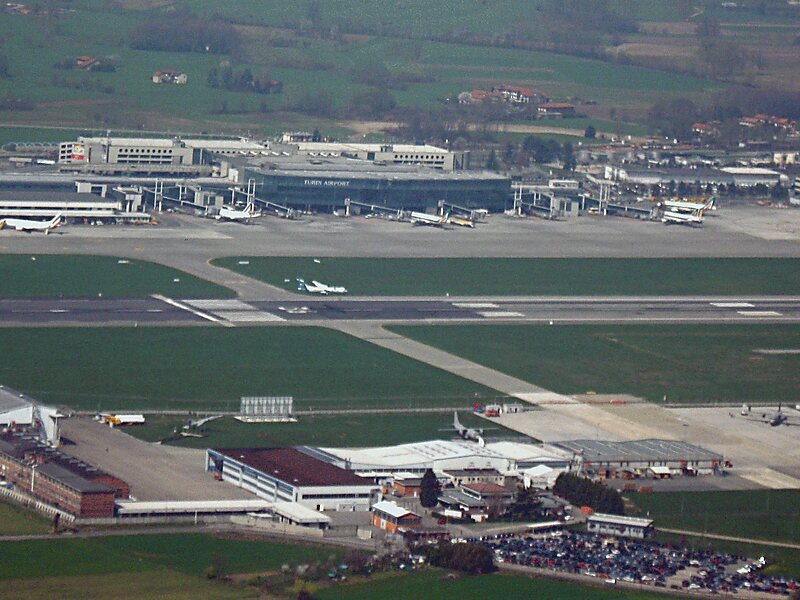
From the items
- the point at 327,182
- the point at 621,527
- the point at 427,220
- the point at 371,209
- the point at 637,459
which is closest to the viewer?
the point at 621,527

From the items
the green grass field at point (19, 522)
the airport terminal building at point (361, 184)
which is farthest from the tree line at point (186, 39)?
the green grass field at point (19, 522)

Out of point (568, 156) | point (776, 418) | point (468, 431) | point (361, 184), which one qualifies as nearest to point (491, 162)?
point (568, 156)

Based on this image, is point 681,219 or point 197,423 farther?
point 681,219

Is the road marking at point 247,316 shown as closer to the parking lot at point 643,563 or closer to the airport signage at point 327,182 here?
the parking lot at point 643,563

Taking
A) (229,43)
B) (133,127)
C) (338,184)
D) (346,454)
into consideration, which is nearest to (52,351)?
(346,454)

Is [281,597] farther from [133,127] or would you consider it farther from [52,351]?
[133,127]

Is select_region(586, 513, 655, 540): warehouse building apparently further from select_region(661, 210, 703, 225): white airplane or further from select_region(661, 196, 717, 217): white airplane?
select_region(661, 196, 717, 217): white airplane

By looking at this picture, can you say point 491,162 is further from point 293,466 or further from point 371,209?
point 293,466
